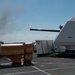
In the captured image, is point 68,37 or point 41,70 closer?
point 41,70

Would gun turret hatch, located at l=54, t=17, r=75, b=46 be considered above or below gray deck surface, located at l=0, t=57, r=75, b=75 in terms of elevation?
above

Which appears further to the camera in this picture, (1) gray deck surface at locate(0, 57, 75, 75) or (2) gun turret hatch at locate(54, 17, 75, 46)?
(2) gun turret hatch at locate(54, 17, 75, 46)

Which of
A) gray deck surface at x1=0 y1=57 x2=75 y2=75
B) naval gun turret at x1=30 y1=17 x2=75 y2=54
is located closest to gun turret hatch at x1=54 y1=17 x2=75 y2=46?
naval gun turret at x1=30 y1=17 x2=75 y2=54

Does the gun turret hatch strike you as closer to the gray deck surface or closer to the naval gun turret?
the naval gun turret

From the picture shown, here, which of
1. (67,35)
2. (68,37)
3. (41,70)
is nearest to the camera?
(41,70)

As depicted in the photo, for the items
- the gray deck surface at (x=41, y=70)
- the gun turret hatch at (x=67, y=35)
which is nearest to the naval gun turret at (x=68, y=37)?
the gun turret hatch at (x=67, y=35)

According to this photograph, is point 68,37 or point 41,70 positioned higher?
point 68,37

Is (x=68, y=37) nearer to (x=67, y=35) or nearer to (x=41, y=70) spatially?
(x=67, y=35)

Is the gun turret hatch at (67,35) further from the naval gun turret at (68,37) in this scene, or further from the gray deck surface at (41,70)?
the gray deck surface at (41,70)

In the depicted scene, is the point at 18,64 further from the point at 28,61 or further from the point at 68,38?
the point at 68,38

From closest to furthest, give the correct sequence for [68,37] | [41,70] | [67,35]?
[41,70], [68,37], [67,35]

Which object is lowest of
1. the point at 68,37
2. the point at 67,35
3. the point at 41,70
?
the point at 41,70

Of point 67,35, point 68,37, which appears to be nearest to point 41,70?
point 68,37

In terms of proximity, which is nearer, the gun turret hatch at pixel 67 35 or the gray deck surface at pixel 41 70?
the gray deck surface at pixel 41 70
